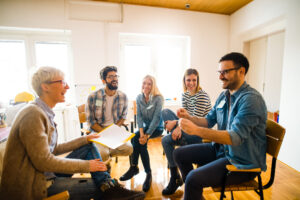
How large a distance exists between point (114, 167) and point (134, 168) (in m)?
0.46

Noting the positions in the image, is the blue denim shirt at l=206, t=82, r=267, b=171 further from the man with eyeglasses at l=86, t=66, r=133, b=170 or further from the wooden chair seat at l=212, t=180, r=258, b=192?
the man with eyeglasses at l=86, t=66, r=133, b=170

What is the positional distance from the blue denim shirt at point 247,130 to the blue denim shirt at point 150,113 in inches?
40.5

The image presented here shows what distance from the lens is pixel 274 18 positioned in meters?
2.50

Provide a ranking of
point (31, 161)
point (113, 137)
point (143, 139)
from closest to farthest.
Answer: point (31, 161) → point (113, 137) → point (143, 139)

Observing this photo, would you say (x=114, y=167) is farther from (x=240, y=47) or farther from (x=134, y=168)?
(x=240, y=47)

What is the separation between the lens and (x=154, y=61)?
3.54m

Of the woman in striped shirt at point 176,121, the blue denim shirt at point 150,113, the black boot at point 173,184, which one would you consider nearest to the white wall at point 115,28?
the blue denim shirt at point 150,113

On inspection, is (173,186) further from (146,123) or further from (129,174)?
(146,123)

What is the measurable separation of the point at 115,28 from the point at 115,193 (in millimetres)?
2949

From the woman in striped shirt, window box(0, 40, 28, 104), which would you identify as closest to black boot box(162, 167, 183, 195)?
the woman in striped shirt

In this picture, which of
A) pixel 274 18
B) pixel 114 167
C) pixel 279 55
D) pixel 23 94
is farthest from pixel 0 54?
pixel 279 55

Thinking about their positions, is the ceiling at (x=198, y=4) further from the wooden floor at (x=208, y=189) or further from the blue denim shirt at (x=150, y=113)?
the wooden floor at (x=208, y=189)

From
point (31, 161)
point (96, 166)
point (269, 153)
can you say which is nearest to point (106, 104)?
point (96, 166)

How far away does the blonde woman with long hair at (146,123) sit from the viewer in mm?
1954
